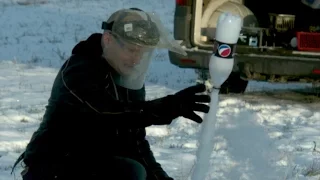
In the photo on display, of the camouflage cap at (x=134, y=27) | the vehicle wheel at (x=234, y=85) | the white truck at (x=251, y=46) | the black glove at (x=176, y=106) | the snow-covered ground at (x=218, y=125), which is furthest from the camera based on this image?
the vehicle wheel at (x=234, y=85)

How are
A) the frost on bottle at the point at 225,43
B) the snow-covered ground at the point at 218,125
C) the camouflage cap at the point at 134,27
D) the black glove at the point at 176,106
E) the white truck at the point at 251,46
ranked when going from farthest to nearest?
the white truck at the point at 251,46, the snow-covered ground at the point at 218,125, the frost on bottle at the point at 225,43, the camouflage cap at the point at 134,27, the black glove at the point at 176,106

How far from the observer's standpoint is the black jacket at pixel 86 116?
3348 mm

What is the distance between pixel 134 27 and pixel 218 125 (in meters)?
3.14

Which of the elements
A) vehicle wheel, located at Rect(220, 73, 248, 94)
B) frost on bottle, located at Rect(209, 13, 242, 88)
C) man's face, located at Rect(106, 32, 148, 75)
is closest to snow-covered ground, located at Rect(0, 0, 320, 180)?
vehicle wheel, located at Rect(220, 73, 248, 94)

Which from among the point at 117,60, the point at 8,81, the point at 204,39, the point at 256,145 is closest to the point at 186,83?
the point at 204,39

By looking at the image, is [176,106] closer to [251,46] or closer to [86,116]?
[86,116]

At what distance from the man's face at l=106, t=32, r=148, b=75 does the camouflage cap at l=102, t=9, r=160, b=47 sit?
27 mm

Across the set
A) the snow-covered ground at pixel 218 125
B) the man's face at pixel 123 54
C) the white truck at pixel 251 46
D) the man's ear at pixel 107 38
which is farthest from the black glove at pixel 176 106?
the white truck at pixel 251 46

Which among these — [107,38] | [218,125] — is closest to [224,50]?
[107,38]

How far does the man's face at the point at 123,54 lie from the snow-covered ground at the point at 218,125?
1655 millimetres

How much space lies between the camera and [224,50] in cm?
360

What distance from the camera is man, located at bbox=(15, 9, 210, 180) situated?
3.34 m

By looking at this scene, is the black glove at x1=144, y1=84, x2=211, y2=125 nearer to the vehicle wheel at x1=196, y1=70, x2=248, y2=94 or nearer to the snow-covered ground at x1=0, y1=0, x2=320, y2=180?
the snow-covered ground at x1=0, y1=0, x2=320, y2=180

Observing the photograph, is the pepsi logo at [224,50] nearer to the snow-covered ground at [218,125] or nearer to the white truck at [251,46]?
the snow-covered ground at [218,125]
